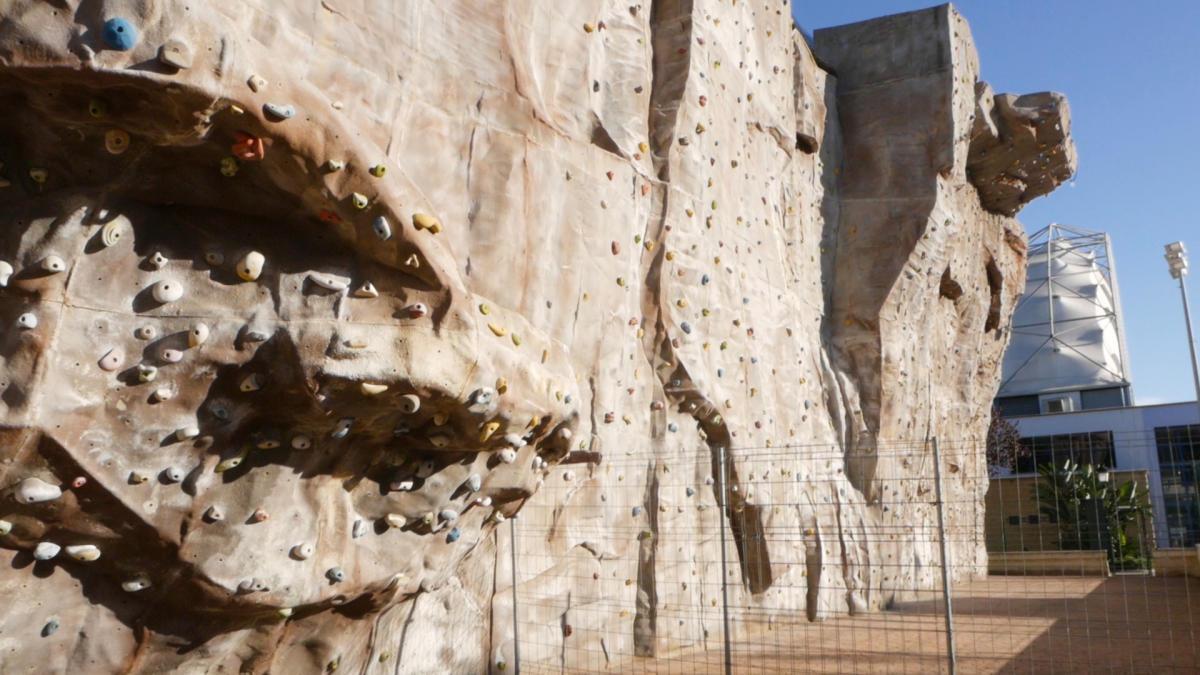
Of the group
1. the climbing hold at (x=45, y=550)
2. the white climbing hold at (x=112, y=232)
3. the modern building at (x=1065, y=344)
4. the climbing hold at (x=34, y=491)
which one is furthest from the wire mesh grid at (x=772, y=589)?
the modern building at (x=1065, y=344)

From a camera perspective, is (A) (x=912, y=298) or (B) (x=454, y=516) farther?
(A) (x=912, y=298)

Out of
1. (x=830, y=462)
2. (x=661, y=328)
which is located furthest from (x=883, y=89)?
(x=661, y=328)

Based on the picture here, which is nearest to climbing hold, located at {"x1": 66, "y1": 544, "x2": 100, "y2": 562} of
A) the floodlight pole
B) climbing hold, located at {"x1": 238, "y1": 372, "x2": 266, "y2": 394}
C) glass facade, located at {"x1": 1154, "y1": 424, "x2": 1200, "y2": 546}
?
climbing hold, located at {"x1": 238, "y1": 372, "x2": 266, "y2": 394}

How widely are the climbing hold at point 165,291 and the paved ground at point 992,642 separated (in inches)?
146

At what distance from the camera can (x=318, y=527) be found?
460 cm

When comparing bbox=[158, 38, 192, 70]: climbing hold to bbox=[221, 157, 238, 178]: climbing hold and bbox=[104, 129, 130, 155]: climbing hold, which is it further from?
bbox=[221, 157, 238, 178]: climbing hold

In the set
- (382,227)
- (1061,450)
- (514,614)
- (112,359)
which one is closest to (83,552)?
(112,359)

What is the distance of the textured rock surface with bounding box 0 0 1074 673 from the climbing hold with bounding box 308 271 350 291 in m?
0.01

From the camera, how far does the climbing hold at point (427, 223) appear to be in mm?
4285

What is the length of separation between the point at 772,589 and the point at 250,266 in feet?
21.6

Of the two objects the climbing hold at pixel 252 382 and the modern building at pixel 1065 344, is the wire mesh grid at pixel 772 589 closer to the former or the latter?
the climbing hold at pixel 252 382

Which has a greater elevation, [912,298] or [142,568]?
[912,298]

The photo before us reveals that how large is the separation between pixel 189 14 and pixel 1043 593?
11.9 m

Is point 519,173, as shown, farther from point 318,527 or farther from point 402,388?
point 318,527
